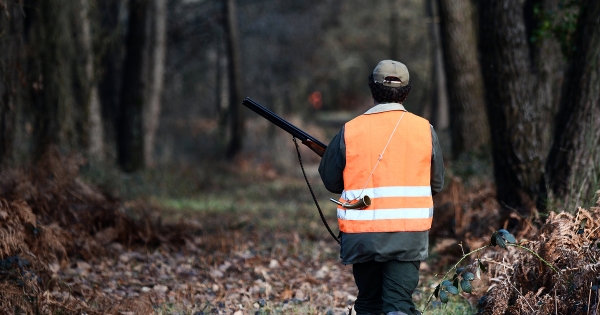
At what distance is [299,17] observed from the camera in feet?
111

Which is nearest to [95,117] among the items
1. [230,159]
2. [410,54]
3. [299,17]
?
[230,159]

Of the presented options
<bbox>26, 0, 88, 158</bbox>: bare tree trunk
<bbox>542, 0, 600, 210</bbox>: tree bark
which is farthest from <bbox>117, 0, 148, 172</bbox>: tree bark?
<bbox>542, 0, 600, 210</bbox>: tree bark

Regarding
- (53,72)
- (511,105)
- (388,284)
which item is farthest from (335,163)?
(53,72)

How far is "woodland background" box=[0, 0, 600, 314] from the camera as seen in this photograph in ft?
23.1

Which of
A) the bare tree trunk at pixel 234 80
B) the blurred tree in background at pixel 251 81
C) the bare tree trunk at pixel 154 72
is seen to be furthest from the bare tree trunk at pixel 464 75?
the bare tree trunk at pixel 234 80

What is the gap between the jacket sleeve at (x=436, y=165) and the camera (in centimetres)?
470

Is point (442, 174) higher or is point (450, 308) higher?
point (442, 174)

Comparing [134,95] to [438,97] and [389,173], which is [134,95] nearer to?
[389,173]

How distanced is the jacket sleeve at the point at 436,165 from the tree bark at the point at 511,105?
133 inches

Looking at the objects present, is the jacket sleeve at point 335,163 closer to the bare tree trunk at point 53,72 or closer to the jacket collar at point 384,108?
the jacket collar at point 384,108

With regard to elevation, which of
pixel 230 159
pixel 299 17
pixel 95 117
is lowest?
pixel 230 159

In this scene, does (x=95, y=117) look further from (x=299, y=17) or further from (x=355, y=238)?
(x=299, y=17)

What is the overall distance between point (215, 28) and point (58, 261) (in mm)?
20157

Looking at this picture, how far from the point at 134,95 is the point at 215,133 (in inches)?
392
